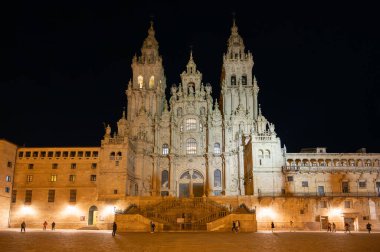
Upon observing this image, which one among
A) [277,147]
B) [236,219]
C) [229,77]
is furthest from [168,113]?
[236,219]

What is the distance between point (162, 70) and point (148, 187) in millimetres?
25574

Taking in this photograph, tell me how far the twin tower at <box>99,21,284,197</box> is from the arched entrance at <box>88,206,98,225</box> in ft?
20.2

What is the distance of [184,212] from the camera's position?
52.8 metres

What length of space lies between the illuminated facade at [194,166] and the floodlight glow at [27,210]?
155 mm

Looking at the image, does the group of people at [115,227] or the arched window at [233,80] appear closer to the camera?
the group of people at [115,227]

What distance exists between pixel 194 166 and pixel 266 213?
1909 centimetres

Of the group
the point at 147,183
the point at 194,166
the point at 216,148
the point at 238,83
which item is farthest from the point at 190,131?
the point at 238,83

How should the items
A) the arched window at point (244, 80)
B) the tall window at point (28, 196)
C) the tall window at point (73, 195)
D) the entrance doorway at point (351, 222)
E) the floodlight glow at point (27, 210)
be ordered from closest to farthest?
1. the entrance doorway at point (351, 222)
2. the floodlight glow at point (27, 210)
3. the tall window at point (73, 195)
4. the tall window at point (28, 196)
5. the arched window at point (244, 80)

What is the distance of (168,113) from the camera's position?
75.1m

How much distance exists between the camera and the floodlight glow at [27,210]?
202 feet

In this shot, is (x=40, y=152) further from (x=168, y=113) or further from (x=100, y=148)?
(x=168, y=113)

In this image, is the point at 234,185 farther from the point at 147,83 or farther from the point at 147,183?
the point at 147,83

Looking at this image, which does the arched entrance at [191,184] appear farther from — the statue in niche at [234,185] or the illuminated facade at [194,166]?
the statue in niche at [234,185]

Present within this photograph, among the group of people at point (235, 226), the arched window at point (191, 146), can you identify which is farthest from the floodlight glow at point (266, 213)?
the arched window at point (191, 146)
